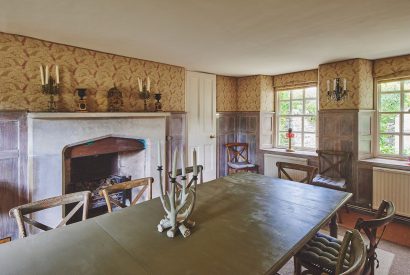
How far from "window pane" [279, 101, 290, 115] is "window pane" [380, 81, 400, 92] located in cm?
163

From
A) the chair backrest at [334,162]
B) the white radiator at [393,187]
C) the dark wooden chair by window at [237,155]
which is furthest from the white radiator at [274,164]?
the white radiator at [393,187]

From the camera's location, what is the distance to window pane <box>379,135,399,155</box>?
383 cm

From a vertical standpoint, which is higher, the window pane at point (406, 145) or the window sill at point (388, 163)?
the window pane at point (406, 145)

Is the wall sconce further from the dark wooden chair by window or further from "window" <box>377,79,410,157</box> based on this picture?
the dark wooden chair by window

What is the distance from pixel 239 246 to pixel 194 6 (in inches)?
69.4

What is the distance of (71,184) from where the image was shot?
3453mm

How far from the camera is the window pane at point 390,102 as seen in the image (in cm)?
378

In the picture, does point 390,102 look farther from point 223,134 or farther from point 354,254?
point 354,254

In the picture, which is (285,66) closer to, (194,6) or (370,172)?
(370,172)

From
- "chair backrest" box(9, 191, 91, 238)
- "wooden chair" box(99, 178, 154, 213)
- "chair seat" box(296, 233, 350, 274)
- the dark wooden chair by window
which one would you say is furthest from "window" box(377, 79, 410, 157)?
"chair backrest" box(9, 191, 91, 238)

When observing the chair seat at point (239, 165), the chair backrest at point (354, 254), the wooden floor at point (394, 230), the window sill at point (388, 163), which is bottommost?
the wooden floor at point (394, 230)

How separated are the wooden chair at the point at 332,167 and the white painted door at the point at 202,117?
6.73 feet

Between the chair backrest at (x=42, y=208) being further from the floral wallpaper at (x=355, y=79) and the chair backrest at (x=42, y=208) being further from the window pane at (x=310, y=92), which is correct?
the window pane at (x=310, y=92)

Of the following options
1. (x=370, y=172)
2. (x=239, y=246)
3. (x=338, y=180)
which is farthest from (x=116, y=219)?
(x=370, y=172)
